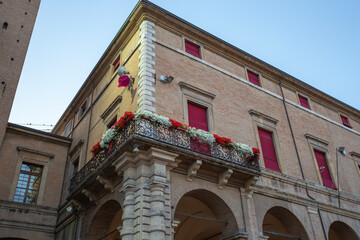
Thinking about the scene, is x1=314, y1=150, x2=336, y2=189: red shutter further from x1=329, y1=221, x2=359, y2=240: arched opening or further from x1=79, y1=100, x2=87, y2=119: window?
x1=79, y1=100, x2=87, y2=119: window

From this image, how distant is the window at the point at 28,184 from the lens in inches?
624

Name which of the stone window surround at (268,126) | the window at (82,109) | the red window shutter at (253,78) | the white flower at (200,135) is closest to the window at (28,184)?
the window at (82,109)

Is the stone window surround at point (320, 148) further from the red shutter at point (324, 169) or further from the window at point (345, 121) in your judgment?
the window at point (345, 121)

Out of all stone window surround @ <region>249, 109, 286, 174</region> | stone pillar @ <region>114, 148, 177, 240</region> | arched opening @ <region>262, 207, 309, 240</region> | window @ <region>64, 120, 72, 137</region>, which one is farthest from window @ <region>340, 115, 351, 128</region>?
window @ <region>64, 120, 72, 137</region>

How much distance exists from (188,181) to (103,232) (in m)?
4.46

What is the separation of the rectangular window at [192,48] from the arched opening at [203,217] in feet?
21.6

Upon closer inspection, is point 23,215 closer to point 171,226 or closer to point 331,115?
point 171,226

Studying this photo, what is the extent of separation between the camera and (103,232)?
1345 cm

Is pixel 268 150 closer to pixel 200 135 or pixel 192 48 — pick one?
pixel 200 135

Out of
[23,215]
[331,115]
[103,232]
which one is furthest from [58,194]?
[331,115]

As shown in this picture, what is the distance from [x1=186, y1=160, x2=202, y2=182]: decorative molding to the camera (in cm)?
1117

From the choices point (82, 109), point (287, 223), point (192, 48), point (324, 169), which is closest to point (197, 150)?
point (287, 223)

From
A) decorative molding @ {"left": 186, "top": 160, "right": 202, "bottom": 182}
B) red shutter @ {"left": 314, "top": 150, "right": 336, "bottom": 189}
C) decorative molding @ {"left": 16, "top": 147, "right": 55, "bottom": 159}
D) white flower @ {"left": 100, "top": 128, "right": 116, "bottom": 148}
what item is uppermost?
decorative molding @ {"left": 16, "top": 147, "right": 55, "bottom": 159}

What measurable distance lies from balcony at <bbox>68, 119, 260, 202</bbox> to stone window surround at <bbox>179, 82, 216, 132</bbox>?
5.86 feet
